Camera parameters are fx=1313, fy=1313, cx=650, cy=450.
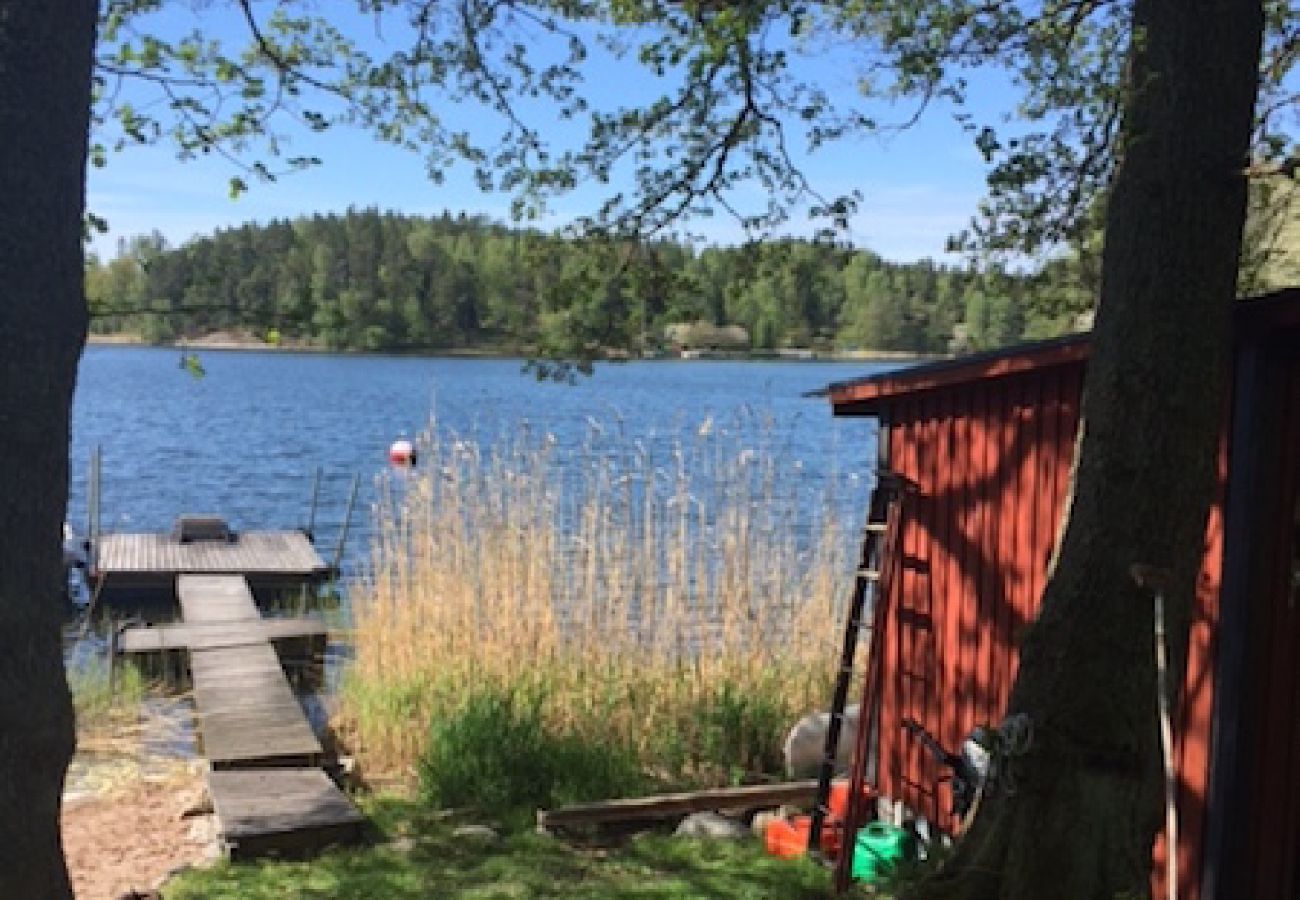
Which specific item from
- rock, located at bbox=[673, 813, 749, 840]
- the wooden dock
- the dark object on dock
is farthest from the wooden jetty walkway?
the dark object on dock

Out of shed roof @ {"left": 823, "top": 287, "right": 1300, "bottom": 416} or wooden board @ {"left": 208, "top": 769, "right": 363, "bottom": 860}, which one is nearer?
shed roof @ {"left": 823, "top": 287, "right": 1300, "bottom": 416}

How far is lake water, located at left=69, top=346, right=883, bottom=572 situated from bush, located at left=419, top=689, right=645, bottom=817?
210cm

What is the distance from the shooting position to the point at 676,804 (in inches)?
267

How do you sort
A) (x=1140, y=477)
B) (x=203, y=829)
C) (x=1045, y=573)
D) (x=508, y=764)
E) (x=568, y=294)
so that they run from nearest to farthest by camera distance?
(x=1140, y=477) → (x=1045, y=573) → (x=568, y=294) → (x=203, y=829) → (x=508, y=764)

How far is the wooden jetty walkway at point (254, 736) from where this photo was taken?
619 cm

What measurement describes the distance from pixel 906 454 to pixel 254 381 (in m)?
61.2

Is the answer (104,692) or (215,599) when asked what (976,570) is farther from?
(215,599)

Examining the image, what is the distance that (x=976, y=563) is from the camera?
579cm

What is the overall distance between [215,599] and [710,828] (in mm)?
8435

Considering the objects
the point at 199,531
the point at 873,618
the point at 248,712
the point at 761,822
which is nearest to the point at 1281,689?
the point at 873,618

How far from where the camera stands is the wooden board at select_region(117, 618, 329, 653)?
1133cm

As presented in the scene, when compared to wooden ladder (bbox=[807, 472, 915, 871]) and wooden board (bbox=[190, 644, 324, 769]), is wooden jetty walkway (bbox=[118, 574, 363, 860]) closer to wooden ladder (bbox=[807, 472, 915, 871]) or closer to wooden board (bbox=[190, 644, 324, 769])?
wooden board (bbox=[190, 644, 324, 769])

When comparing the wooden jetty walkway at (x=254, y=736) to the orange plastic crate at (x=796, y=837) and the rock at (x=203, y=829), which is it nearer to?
the rock at (x=203, y=829)

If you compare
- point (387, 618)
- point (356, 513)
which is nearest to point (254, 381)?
point (356, 513)
